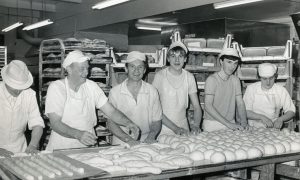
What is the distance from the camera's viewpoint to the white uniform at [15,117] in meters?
Answer: 2.85

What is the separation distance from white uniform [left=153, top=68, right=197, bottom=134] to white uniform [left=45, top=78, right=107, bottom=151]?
0.92 m

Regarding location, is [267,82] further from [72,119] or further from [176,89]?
[72,119]

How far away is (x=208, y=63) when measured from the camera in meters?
5.36

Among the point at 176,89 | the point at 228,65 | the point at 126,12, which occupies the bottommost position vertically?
the point at 176,89

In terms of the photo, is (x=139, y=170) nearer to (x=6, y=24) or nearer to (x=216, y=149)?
(x=216, y=149)

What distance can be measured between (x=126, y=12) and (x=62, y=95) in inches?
278

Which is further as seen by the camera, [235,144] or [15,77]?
[235,144]

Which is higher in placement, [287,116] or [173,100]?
[173,100]

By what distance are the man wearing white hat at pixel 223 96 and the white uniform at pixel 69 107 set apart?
1.38 meters

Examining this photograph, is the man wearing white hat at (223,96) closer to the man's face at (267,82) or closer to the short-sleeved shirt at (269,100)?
the short-sleeved shirt at (269,100)

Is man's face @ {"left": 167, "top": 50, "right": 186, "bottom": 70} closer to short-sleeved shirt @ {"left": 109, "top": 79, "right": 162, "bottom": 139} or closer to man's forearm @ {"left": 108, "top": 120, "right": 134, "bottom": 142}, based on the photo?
short-sleeved shirt @ {"left": 109, "top": 79, "right": 162, "bottom": 139}

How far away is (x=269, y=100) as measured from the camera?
13.8ft

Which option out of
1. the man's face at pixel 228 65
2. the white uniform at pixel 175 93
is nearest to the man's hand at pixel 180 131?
the white uniform at pixel 175 93

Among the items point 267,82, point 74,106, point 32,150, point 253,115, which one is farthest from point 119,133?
point 267,82
